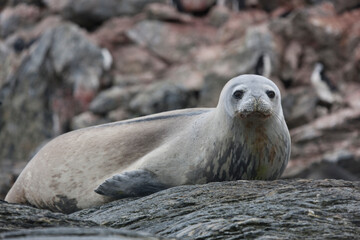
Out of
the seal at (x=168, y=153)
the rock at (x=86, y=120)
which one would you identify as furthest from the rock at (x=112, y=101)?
the seal at (x=168, y=153)

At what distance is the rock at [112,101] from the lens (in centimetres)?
2339

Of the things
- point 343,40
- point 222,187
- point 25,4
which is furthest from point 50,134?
point 222,187

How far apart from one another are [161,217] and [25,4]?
28405 mm

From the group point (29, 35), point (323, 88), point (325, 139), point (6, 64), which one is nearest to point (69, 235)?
point (325, 139)

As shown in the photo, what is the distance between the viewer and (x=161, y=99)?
22.4 m

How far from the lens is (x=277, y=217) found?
158 inches

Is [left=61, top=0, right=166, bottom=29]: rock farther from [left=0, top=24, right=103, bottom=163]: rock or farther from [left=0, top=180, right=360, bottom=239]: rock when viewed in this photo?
[left=0, top=180, right=360, bottom=239]: rock

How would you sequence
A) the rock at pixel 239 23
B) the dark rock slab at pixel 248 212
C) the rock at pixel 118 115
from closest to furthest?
the dark rock slab at pixel 248 212
the rock at pixel 118 115
the rock at pixel 239 23

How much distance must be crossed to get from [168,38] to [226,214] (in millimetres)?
23134

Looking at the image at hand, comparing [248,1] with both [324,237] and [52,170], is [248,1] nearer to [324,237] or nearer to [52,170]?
[52,170]

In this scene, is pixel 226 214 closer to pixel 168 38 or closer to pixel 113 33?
pixel 168 38

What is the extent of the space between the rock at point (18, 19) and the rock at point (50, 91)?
524cm

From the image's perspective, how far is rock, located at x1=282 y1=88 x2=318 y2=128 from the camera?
70.3 feet

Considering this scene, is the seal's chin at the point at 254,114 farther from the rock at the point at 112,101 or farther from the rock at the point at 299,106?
the rock at the point at 112,101
